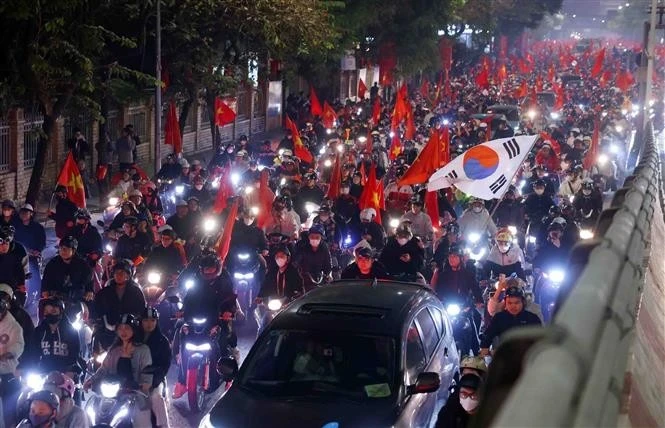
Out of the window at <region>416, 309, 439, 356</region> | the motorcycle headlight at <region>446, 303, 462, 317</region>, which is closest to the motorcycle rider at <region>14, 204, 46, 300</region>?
the motorcycle headlight at <region>446, 303, 462, 317</region>

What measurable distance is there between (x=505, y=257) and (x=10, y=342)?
19.0 feet

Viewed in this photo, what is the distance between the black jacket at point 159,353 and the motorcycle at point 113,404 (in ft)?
1.11

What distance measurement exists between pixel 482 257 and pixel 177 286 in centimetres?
422

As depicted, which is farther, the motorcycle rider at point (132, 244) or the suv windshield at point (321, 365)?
the motorcycle rider at point (132, 244)

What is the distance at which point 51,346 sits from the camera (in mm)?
9625

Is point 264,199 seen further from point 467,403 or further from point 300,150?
Answer: point 467,403

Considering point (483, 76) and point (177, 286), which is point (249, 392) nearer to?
point (177, 286)

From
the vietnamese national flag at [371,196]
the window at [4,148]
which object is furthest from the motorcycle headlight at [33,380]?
the window at [4,148]

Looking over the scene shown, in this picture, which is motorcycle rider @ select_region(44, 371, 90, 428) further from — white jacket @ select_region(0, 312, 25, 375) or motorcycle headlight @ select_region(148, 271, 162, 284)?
motorcycle headlight @ select_region(148, 271, 162, 284)

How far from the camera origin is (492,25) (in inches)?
2712

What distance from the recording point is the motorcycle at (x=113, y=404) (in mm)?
8547

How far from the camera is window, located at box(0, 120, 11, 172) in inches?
936

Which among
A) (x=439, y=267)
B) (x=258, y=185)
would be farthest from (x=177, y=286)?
(x=258, y=185)

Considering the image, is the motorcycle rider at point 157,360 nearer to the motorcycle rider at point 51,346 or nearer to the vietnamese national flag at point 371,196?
the motorcycle rider at point 51,346
